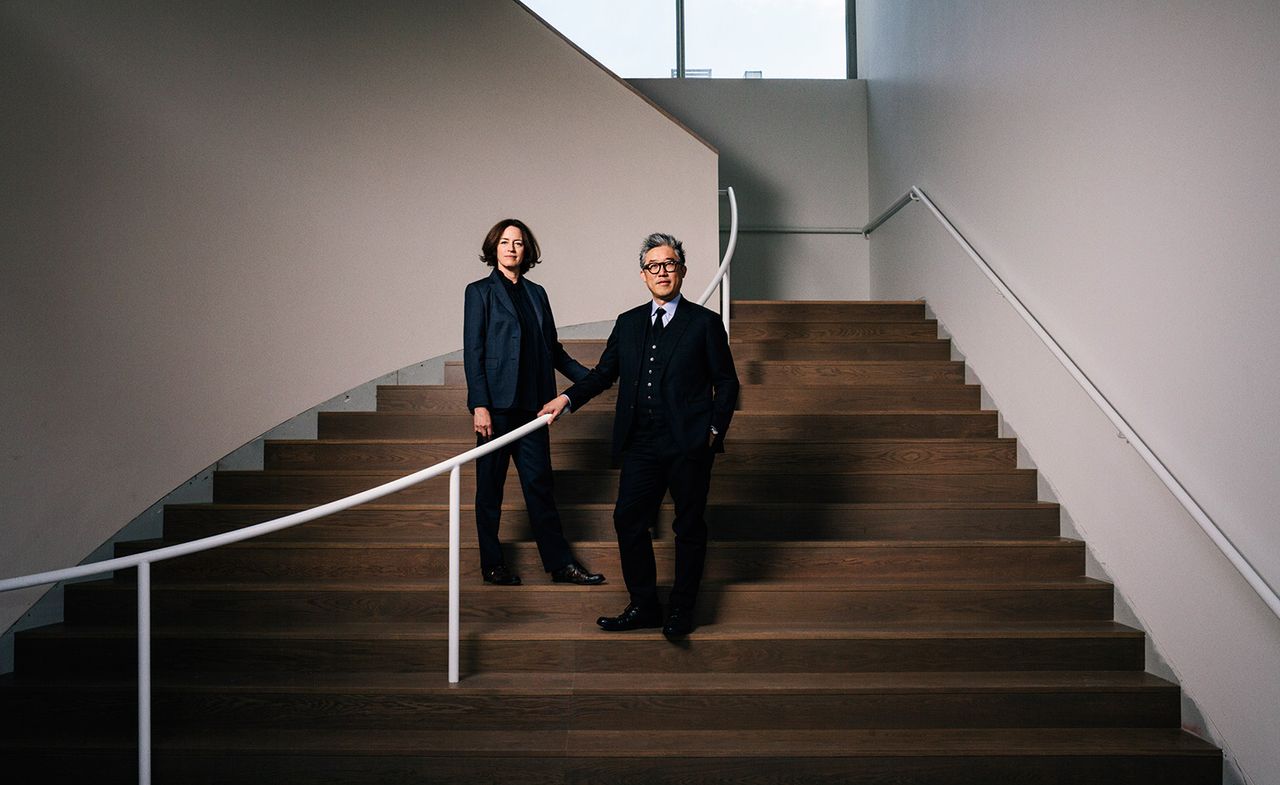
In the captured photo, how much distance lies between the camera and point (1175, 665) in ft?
8.91

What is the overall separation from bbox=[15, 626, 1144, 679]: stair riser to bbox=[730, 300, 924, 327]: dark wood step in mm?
2483

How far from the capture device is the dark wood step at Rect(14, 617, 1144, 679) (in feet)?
9.20

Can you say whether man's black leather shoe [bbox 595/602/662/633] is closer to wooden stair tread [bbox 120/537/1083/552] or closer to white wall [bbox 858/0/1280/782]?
wooden stair tread [bbox 120/537/1083/552]

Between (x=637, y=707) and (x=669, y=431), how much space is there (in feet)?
2.42

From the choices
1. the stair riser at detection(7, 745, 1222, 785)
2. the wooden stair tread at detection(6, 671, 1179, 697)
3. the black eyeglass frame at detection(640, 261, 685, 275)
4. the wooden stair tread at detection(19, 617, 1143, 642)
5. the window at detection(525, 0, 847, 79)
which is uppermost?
the window at detection(525, 0, 847, 79)

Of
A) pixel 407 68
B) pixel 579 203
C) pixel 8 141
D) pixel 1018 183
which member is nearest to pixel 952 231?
pixel 1018 183

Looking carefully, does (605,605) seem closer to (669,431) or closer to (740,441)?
(669,431)

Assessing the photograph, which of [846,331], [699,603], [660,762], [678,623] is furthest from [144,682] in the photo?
[846,331]

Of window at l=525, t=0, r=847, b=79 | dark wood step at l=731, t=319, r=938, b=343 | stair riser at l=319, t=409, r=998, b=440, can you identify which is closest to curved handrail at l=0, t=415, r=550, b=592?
stair riser at l=319, t=409, r=998, b=440

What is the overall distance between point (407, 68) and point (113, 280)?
2033mm

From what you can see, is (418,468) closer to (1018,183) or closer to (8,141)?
(8,141)

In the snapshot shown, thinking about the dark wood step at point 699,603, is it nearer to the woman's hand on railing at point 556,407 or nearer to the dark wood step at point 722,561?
the dark wood step at point 722,561

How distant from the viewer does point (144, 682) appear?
2.26m

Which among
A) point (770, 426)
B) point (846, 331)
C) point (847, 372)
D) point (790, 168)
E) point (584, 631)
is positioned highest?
point (790, 168)
